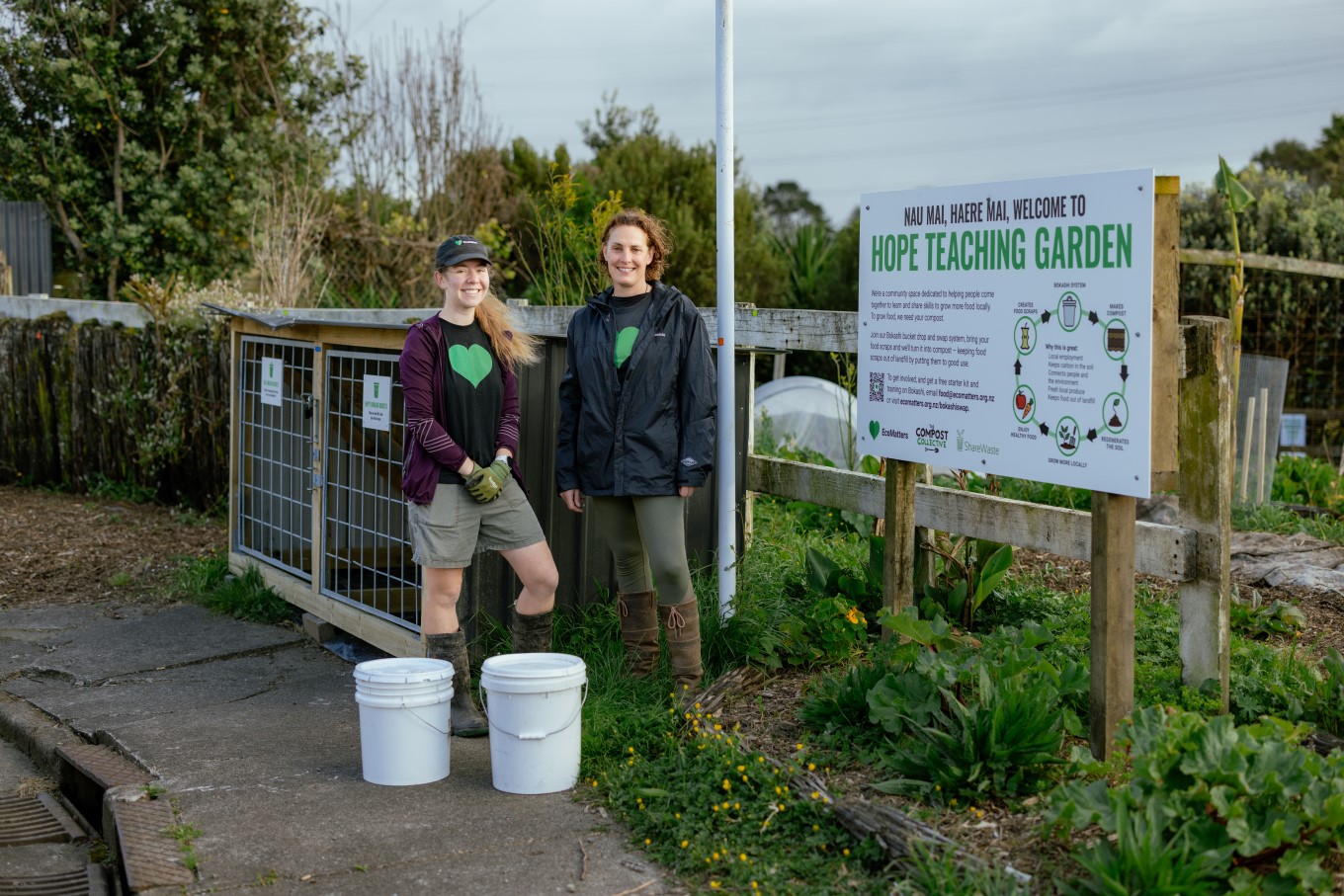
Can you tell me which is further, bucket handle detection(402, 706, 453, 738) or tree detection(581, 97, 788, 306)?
tree detection(581, 97, 788, 306)

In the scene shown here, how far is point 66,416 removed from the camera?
1095 cm

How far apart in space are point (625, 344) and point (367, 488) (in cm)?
315

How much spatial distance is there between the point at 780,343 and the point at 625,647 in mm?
1495

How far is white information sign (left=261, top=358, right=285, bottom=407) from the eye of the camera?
6949mm

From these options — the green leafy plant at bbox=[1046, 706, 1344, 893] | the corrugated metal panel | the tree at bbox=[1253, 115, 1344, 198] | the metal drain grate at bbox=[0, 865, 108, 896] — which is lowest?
the metal drain grate at bbox=[0, 865, 108, 896]

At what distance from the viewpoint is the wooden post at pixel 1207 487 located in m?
4.12

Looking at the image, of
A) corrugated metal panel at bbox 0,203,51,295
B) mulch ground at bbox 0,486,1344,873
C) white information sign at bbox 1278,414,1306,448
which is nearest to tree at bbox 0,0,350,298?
corrugated metal panel at bbox 0,203,51,295

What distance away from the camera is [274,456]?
299 inches

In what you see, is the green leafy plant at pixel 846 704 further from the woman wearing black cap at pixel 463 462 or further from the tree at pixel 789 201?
the tree at pixel 789 201

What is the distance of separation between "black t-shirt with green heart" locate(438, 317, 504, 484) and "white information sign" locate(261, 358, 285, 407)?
2412 millimetres

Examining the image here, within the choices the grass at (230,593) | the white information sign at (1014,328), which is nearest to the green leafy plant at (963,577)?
the white information sign at (1014,328)

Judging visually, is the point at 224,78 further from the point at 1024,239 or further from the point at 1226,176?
the point at 1024,239

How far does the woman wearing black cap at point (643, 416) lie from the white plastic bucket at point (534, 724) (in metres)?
0.61

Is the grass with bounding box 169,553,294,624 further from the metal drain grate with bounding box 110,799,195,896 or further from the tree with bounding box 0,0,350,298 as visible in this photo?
the tree with bounding box 0,0,350,298
